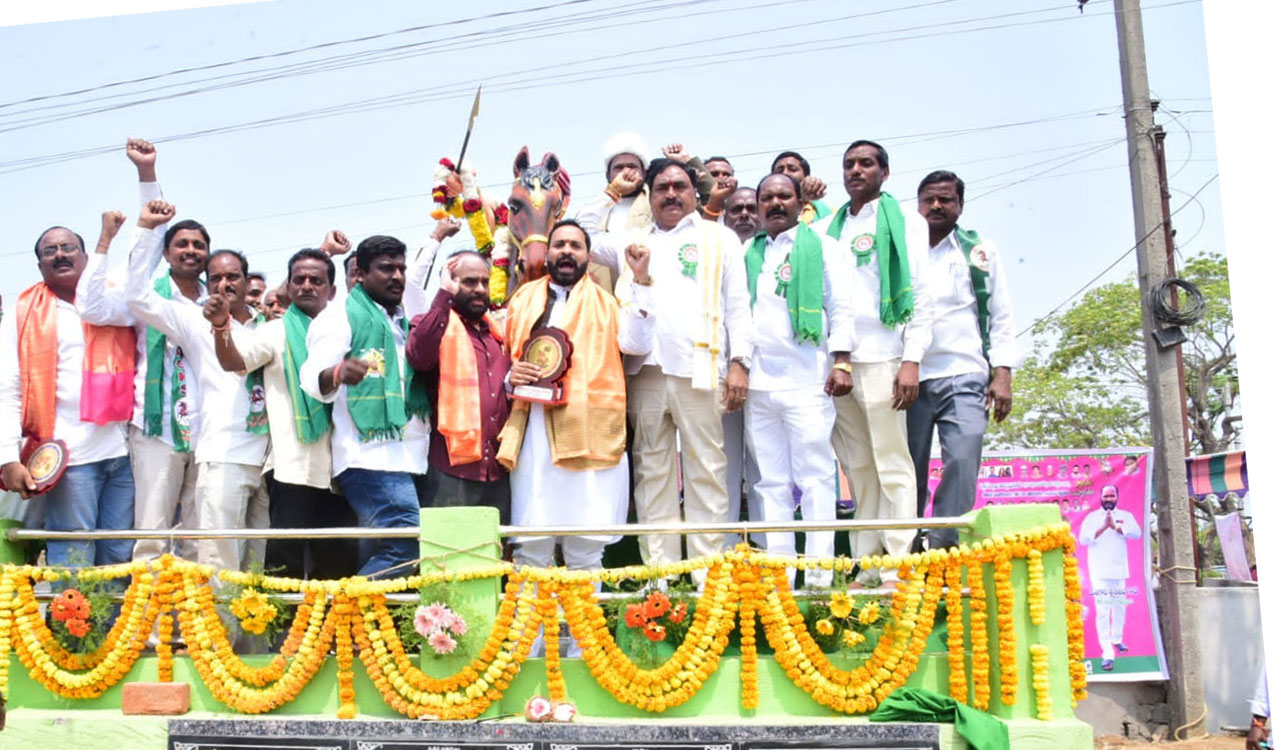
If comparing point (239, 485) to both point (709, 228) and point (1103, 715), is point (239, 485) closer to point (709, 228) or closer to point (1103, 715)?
point (709, 228)

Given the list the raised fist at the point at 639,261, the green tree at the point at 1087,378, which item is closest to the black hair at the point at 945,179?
the raised fist at the point at 639,261

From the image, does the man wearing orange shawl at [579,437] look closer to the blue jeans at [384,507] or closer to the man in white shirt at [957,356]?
the blue jeans at [384,507]

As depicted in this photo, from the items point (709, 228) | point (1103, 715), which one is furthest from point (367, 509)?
point (1103, 715)

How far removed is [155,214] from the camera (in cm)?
542

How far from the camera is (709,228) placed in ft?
18.8

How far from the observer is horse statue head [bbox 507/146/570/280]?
6.18m

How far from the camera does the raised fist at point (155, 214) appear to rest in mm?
5410

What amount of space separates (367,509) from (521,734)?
1306mm

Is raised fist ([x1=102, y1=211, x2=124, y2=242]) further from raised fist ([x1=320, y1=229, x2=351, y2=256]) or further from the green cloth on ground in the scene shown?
the green cloth on ground

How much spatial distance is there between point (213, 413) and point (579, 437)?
176 cm

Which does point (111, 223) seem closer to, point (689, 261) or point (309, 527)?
point (309, 527)

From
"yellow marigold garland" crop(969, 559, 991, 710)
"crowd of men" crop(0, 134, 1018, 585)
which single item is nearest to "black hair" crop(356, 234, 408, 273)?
"crowd of men" crop(0, 134, 1018, 585)

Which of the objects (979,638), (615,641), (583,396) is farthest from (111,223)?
(979,638)

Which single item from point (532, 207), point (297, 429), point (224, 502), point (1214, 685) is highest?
point (532, 207)
